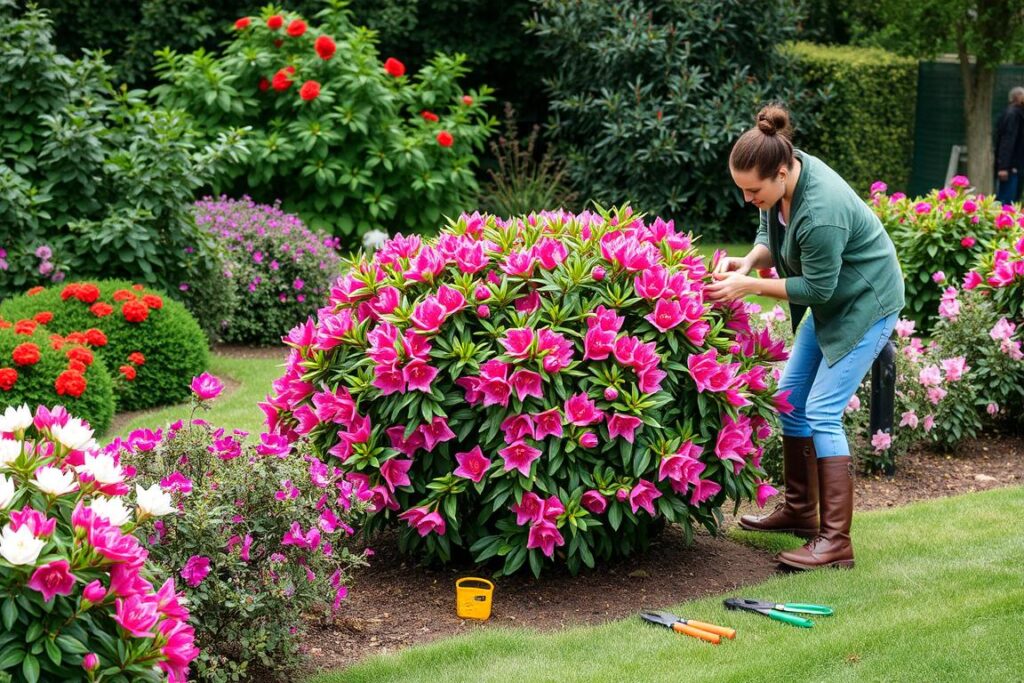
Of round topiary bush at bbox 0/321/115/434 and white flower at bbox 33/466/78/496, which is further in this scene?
round topiary bush at bbox 0/321/115/434

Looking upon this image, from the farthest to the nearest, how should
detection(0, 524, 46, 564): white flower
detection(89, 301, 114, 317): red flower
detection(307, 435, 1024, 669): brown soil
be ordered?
detection(89, 301, 114, 317): red flower → detection(307, 435, 1024, 669): brown soil → detection(0, 524, 46, 564): white flower

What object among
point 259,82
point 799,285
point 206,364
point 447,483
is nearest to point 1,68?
point 206,364

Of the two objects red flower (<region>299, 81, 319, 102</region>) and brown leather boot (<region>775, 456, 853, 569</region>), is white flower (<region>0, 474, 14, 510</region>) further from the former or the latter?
red flower (<region>299, 81, 319, 102</region>)

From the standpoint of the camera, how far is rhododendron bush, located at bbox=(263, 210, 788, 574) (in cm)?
437

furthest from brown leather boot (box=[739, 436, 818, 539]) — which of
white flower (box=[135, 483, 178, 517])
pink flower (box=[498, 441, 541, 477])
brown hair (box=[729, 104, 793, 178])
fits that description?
white flower (box=[135, 483, 178, 517])

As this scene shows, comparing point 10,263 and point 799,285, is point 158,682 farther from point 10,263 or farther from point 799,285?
point 10,263

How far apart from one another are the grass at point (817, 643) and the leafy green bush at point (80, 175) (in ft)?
16.2

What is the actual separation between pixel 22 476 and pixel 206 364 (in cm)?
514

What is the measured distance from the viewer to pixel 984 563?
188 inches

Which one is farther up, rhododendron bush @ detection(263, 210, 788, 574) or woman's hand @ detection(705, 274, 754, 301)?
woman's hand @ detection(705, 274, 754, 301)

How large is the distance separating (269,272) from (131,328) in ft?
7.10

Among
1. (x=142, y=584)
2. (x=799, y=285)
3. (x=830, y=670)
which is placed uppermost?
(x=799, y=285)

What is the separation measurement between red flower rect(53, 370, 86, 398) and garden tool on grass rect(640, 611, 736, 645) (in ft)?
12.6

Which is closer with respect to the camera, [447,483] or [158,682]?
[158,682]
